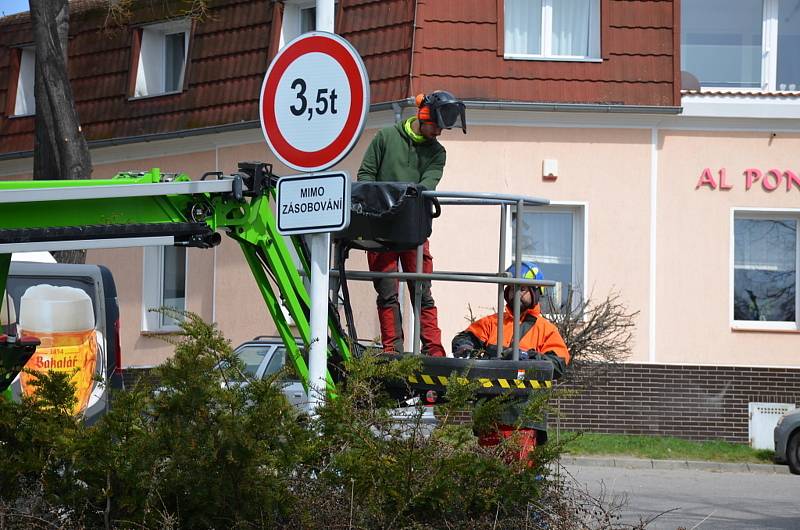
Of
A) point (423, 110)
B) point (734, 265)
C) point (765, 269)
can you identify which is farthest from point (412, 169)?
point (765, 269)

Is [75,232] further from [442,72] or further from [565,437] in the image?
[442,72]

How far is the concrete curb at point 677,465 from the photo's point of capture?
1666 cm

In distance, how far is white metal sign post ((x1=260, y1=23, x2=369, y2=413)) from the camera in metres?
6.02

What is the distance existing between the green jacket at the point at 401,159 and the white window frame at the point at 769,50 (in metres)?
13.2

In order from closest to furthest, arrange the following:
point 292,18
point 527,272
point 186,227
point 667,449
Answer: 1. point 186,227
2. point 527,272
3. point 667,449
4. point 292,18

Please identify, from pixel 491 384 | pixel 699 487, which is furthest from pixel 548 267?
pixel 491 384

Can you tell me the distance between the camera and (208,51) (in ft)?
72.5

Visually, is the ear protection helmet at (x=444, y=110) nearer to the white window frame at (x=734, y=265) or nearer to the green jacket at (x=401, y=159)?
the green jacket at (x=401, y=159)

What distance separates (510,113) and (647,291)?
3379 mm

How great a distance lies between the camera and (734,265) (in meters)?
20.1

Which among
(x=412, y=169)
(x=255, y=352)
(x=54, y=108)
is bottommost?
(x=255, y=352)

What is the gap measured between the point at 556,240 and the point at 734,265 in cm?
274

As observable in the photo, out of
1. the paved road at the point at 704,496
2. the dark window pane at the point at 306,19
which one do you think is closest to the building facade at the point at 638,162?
the dark window pane at the point at 306,19

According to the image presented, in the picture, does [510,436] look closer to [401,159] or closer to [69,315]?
[401,159]
